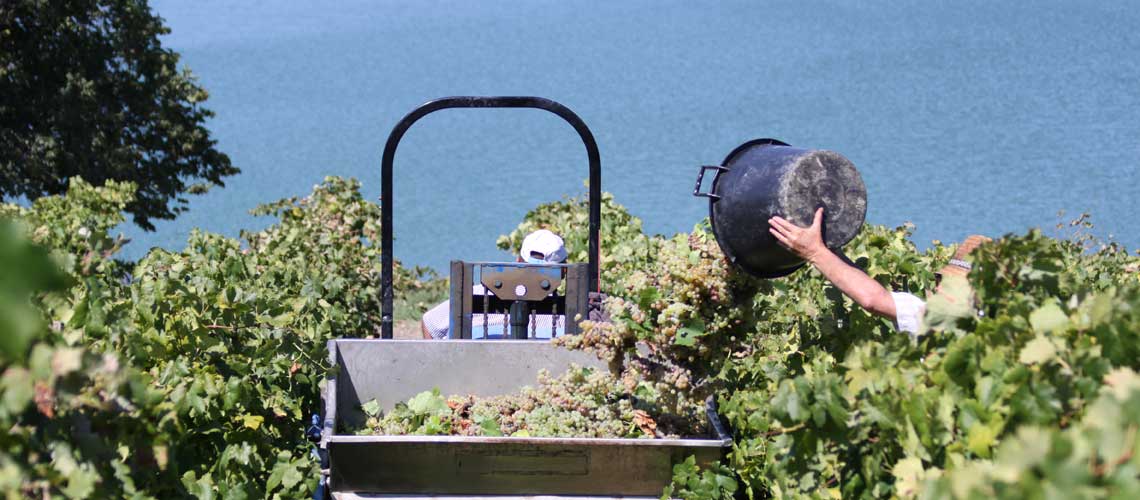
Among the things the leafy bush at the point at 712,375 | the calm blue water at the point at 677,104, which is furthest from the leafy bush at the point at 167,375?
the calm blue water at the point at 677,104

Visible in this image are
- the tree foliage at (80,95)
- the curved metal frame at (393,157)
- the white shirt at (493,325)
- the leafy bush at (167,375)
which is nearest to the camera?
the leafy bush at (167,375)

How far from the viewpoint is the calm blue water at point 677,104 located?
2238cm

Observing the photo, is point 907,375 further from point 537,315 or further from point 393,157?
point 537,315

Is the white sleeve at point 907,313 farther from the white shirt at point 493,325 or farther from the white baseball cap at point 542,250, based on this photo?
the white baseball cap at point 542,250

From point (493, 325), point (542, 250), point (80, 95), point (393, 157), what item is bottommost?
point (493, 325)

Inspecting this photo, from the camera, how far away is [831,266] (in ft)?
9.96

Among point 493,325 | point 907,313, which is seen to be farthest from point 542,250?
point 907,313

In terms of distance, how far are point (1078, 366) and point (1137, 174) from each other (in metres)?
21.7

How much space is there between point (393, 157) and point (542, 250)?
1.32 m

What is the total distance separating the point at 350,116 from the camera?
91.5 ft

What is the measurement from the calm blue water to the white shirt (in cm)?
1417

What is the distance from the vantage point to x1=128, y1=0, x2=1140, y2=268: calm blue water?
22375 millimetres

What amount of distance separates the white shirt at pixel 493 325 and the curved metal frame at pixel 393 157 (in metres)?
0.36

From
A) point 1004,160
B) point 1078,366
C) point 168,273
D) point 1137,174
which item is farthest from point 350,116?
point 1078,366
